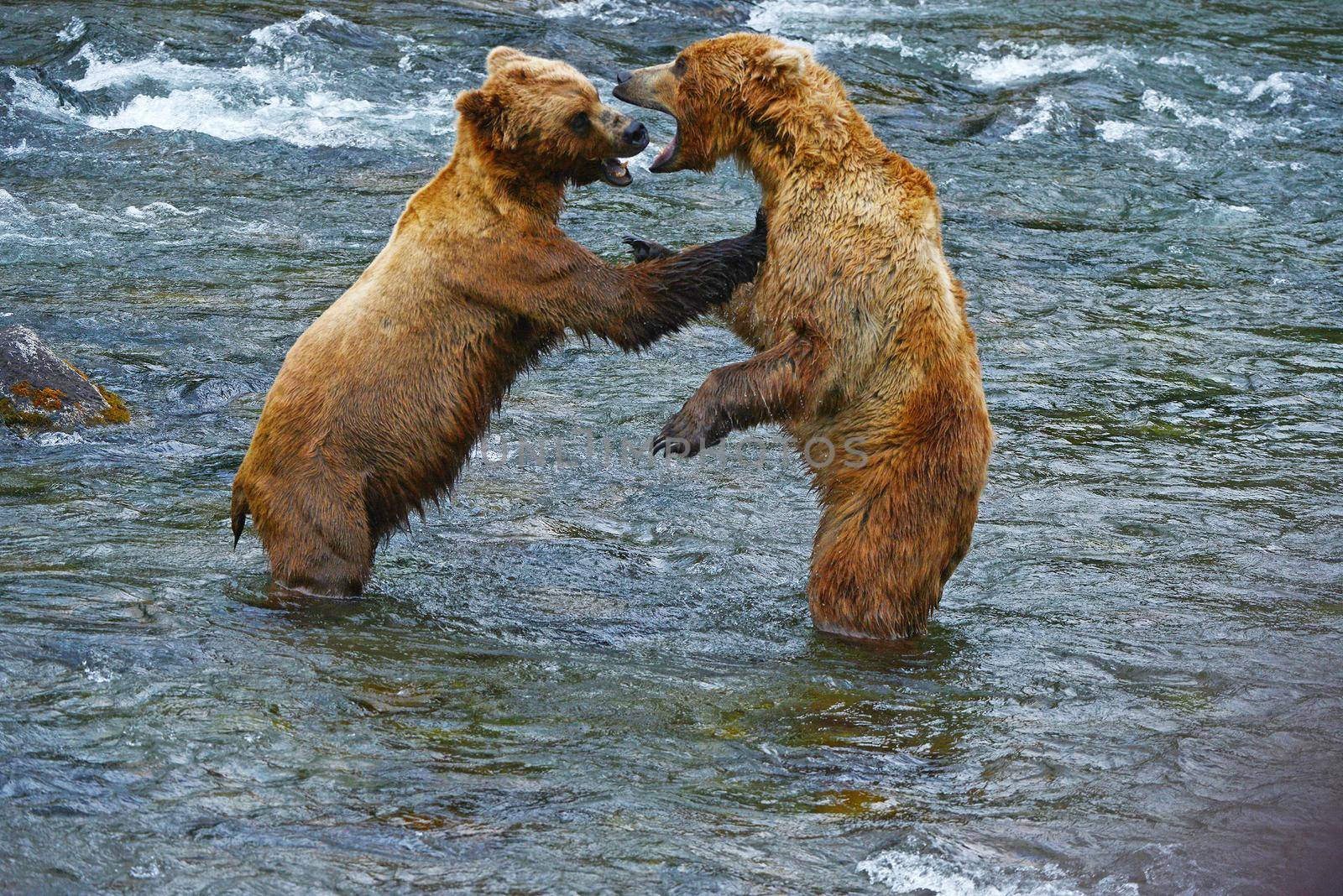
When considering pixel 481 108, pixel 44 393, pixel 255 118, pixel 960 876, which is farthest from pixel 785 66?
pixel 255 118

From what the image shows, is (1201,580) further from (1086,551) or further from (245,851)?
(245,851)

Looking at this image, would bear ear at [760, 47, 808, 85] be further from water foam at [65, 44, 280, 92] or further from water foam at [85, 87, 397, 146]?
water foam at [65, 44, 280, 92]

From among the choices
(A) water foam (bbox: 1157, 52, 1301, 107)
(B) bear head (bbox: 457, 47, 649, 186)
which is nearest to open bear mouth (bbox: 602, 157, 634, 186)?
(B) bear head (bbox: 457, 47, 649, 186)

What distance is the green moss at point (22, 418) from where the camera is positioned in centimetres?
710

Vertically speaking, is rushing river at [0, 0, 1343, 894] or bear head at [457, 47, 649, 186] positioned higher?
bear head at [457, 47, 649, 186]

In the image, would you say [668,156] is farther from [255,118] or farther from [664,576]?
[255,118]

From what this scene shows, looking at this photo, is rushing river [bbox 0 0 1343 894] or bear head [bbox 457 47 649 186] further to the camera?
bear head [bbox 457 47 649 186]

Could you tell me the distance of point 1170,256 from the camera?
1045 centimetres

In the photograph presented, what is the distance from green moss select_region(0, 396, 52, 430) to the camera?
7.10m

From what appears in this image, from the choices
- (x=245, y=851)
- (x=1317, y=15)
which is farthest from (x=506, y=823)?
(x=1317, y=15)

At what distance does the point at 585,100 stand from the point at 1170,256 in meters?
6.16

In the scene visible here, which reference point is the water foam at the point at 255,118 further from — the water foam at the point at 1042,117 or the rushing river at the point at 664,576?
the water foam at the point at 1042,117

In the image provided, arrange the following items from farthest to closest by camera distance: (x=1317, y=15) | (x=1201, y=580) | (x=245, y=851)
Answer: (x=1317, y=15) < (x=1201, y=580) < (x=245, y=851)

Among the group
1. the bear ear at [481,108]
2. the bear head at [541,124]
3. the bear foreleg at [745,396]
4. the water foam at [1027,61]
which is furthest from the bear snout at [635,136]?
the water foam at [1027,61]
